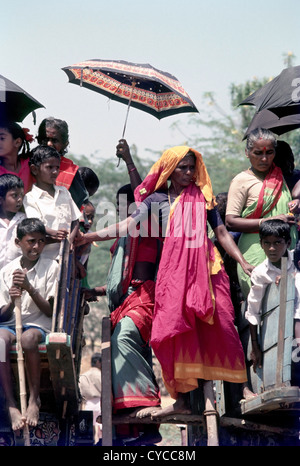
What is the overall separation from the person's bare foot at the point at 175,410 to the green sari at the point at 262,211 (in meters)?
1.15

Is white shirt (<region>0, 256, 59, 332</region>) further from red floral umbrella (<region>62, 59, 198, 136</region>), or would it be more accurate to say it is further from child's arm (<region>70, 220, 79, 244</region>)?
red floral umbrella (<region>62, 59, 198, 136</region>)

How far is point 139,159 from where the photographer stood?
2656 cm

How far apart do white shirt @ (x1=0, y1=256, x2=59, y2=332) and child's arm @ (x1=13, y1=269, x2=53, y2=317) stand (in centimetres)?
8

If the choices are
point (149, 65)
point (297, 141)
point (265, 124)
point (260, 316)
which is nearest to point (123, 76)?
point (149, 65)

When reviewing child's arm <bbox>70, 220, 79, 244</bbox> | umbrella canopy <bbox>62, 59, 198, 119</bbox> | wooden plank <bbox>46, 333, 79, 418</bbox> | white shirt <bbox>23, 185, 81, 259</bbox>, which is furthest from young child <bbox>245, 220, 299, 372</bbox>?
umbrella canopy <bbox>62, 59, 198, 119</bbox>

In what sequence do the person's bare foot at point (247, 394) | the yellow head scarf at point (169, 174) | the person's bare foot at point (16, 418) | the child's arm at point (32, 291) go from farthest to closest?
the yellow head scarf at point (169, 174) → the person's bare foot at point (247, 394) → the child's arm at point (32, 291) → the person's bare foot at point (16, 418)

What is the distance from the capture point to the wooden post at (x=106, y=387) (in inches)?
231

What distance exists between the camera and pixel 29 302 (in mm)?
5926

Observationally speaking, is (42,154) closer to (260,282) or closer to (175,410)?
(260,282)

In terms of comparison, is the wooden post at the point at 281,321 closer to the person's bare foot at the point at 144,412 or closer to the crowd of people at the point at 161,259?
the crowd of people at the point at 161,259

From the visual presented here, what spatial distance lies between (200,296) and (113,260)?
1084 mm

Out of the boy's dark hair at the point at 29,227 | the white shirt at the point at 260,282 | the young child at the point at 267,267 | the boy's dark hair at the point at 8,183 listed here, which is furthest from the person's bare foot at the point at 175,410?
the boy's dark hair at the point at 8,183

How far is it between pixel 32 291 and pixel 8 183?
1.08 metres

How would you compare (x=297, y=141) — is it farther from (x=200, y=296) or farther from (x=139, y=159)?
(x=200, y=296)
